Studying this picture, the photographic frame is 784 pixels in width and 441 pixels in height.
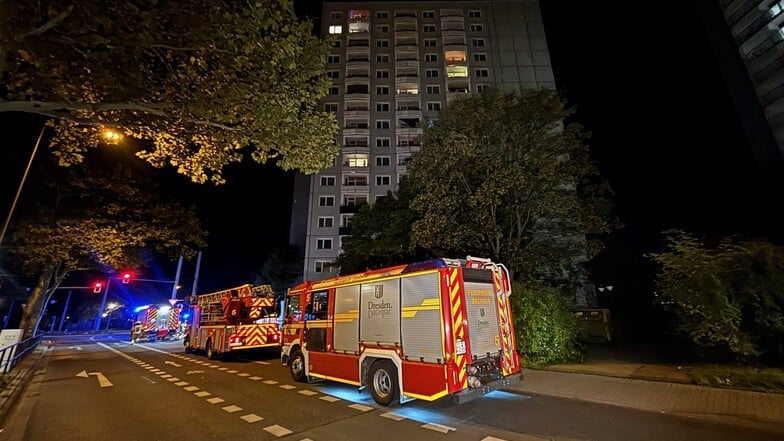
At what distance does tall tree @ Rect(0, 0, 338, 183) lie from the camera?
4.88 m

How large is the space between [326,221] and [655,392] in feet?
118

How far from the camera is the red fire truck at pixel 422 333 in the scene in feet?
19.7

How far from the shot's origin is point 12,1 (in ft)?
13.2

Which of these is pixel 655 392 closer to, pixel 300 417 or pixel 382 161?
pixel 300 417

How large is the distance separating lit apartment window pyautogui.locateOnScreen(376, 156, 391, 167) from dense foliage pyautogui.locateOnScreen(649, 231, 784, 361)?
35.7 meters

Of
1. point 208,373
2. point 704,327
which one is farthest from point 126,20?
point 704,327

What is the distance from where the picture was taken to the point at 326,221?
40000 mm

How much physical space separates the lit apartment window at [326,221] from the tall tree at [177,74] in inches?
1265

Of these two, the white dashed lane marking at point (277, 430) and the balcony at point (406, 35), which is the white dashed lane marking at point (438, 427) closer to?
the white dashed lane marking at point (277, 430)

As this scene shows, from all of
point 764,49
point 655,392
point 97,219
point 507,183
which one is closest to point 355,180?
point 97,219

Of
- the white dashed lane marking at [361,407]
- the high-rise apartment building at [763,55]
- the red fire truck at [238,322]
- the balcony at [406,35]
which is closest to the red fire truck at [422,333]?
the white dashed lane marking at [361,407]

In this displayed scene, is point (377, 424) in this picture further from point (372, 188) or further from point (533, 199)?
point (372, 188)

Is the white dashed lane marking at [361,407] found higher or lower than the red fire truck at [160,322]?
lower

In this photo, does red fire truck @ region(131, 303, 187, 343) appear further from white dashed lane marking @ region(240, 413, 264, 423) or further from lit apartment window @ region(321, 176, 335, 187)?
white dashed lane marking @ region(240, 413, 264, 423)
